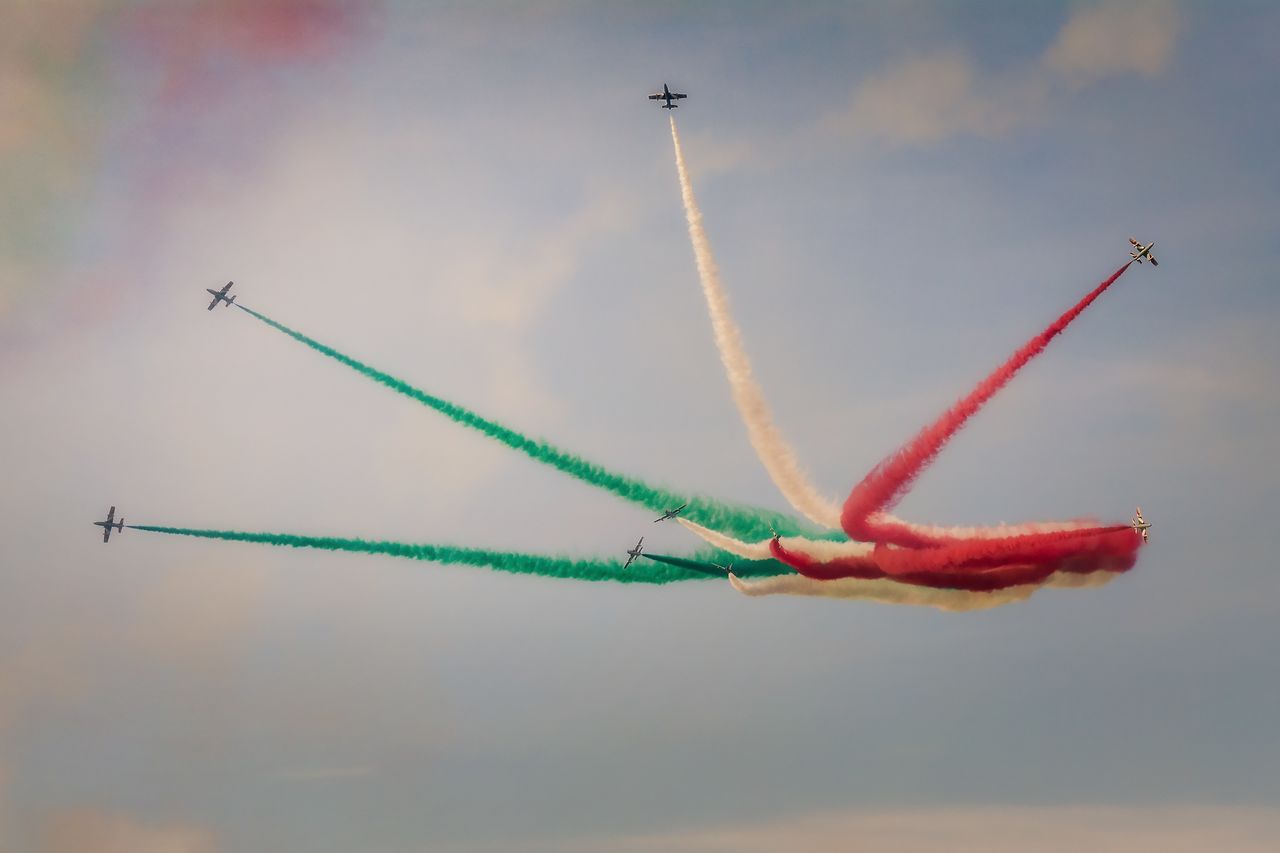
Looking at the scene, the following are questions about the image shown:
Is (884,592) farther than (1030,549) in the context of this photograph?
Yes

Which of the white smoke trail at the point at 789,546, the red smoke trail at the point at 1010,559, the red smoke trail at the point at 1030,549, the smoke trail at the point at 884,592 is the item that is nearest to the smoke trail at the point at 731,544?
the white smoke trail at the point at 789,546

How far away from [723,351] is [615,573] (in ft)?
54.3

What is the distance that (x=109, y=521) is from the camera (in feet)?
325

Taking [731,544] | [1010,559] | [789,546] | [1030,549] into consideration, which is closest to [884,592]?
[789,546]

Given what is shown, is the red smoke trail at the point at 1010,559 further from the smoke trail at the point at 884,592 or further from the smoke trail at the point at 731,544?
the smoke trail at the point at 731,544

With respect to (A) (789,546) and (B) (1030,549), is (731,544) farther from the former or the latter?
(B) (1030,549)

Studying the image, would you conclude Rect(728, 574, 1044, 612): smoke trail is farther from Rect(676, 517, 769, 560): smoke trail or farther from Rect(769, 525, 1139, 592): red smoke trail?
Rect(676, 517, 769, 560): smoke trail

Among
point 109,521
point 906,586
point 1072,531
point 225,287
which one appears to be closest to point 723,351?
point 906,586

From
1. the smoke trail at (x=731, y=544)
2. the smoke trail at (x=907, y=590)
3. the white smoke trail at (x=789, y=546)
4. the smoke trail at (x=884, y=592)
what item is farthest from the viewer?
the smoke trail at (x=731, y=544)

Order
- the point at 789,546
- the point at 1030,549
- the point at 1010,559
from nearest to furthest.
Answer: the point at 1030,549 → the point at 1010,559 → the point at 789,546

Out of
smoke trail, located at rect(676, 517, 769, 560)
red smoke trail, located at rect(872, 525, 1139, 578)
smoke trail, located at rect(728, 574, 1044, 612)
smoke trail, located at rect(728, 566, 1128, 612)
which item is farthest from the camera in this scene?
smoke trail, located at rect(676, 517, 769, 560)

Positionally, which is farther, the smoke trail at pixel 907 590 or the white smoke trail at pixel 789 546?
the white smoke trail at pixel 789 546

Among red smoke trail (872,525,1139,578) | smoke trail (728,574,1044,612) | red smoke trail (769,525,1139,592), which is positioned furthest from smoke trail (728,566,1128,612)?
red smoke trail (872,525,1139,578)

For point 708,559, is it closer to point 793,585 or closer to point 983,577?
point 793,585
